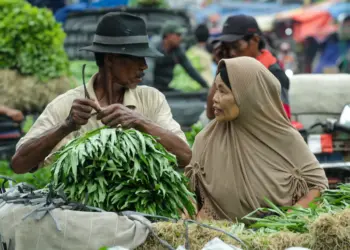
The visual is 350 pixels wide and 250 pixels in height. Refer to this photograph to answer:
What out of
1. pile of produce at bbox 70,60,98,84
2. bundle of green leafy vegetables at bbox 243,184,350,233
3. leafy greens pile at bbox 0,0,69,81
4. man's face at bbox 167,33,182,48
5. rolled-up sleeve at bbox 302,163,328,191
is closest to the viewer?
bundle of green leafy vegetables at bbox 243,184,350,233

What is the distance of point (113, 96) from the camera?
5477 millimetres

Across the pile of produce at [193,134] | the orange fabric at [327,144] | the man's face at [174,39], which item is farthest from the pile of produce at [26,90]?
the orange fabric at [327,144]

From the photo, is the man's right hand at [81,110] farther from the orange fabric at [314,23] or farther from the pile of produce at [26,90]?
the orange fabric at [314,23]

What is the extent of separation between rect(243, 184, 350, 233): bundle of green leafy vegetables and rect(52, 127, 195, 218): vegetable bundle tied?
0.47m

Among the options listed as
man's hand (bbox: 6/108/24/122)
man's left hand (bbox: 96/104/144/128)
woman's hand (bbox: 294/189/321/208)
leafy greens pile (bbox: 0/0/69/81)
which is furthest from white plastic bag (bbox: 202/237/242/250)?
leafy greens pile (bbox: 0/0/69/81)

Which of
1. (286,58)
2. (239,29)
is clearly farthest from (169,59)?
(286,58)

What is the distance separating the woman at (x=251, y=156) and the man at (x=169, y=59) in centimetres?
757

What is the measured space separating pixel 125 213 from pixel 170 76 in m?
9.29

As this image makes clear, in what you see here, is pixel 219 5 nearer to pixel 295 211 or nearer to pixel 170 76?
pixel 170 76

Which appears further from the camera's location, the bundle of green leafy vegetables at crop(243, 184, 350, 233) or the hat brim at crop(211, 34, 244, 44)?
the hat brim at crop(211, 34, 244, 44)

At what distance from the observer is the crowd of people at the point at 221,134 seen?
17.0 ft

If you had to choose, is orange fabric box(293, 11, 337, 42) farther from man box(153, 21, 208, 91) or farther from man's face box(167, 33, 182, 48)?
man's face box(167, 33, 182, 48)

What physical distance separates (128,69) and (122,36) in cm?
19

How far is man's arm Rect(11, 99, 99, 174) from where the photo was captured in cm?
483
